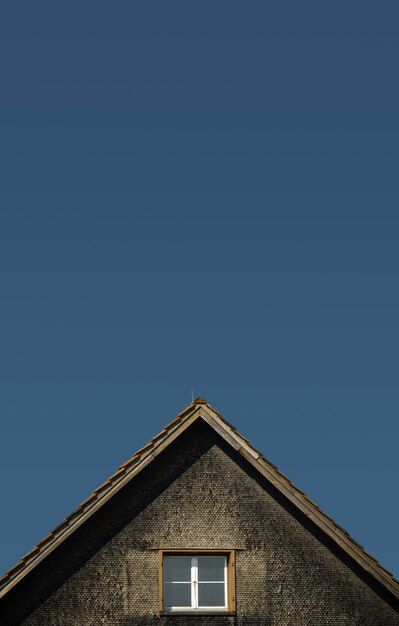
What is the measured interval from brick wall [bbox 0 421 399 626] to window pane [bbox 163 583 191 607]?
257 mm

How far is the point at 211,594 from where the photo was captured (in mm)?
25984

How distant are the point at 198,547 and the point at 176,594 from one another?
3.34ft

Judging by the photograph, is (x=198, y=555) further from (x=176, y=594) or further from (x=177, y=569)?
(x=176, y=594)

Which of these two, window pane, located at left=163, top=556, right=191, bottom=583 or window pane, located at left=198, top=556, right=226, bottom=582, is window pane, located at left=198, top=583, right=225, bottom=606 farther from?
window pane, located at left=163, top=556, right=191, bottom=583

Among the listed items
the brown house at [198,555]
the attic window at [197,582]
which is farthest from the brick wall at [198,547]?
the attic window at [197,582]

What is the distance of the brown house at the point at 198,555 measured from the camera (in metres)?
25.5

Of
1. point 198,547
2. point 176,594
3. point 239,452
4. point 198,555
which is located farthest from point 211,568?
point 239,452

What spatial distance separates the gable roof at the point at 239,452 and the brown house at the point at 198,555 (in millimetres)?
20

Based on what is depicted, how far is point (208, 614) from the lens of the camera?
25.6 m

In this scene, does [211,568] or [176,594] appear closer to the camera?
[176,594]

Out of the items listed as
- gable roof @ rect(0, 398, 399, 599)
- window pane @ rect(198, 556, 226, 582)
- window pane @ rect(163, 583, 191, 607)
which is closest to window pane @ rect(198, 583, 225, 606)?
window pane @ rect(198, 556, 226, 582)

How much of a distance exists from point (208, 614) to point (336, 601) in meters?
2.61

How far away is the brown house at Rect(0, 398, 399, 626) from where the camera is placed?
25.5m

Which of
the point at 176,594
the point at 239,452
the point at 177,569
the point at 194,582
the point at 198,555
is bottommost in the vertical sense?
the point at 176,594
